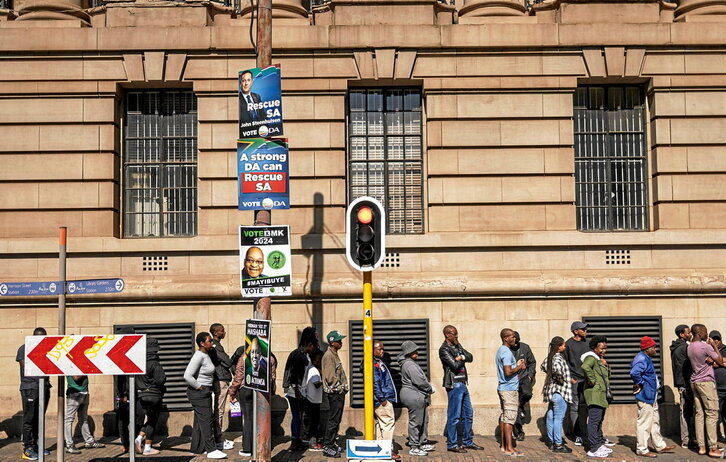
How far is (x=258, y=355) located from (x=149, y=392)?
2712 mm

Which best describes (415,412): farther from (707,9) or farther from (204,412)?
(707,9)

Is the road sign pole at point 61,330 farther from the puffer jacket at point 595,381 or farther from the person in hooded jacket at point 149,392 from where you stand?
the puffer jacket at point 595,381

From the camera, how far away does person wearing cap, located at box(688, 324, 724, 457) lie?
14008 mm

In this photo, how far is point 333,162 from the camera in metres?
16.6

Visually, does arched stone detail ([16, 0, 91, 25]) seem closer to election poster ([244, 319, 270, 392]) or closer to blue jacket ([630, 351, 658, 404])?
election poster ([244, 319, 270, 392])

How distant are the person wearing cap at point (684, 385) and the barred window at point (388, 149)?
215 inches

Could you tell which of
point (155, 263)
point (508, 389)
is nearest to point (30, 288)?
point (155, 263)

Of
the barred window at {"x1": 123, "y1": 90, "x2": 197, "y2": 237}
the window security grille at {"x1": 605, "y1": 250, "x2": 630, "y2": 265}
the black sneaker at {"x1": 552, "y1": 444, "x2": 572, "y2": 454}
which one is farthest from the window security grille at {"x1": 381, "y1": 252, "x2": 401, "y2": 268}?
the black sneaker at {"x1": 552, "y1": 444, "x2": 572, "y2": 454}

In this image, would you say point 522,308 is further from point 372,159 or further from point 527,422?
point 372,159

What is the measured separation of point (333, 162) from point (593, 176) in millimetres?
5128

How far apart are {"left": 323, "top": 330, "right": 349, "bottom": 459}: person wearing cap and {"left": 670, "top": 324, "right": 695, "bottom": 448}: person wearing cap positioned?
5589 mm

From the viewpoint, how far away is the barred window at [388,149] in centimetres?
1725

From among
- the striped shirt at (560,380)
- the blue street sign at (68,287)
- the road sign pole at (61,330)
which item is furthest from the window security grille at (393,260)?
the road sign pole at (61,330)

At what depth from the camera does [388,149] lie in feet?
56.6
